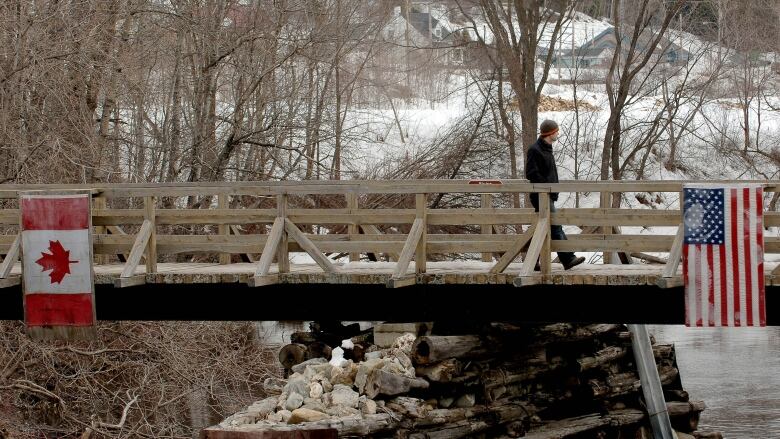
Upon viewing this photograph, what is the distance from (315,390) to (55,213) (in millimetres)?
3190

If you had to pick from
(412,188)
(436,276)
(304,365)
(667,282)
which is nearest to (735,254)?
(667,282)

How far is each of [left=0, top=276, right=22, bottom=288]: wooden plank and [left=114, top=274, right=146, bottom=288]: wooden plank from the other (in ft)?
3.54

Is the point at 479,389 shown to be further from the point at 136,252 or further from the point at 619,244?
the point at 136,252

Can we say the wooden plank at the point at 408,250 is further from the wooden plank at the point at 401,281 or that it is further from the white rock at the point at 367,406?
the white rock at the point at 367,406

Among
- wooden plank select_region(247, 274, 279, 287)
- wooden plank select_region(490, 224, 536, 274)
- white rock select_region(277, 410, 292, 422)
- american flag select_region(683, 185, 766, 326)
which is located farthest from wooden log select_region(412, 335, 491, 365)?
american flag select_region(683, 185, 766, 326)

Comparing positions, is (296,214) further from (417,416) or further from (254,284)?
(417,416)

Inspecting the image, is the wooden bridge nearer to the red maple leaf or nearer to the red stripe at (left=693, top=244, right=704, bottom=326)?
the red stripe at (left=693, top=244, right=704, bottom=326)

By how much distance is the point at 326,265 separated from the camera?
1260cm

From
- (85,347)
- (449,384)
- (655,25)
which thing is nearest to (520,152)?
(655,25)

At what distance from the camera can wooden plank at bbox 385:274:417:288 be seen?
1213cm

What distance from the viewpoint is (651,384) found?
17734mm

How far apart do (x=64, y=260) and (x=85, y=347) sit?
6.93 metres

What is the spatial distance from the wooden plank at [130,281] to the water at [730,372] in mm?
10194

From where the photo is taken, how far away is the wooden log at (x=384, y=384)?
13609 mm
